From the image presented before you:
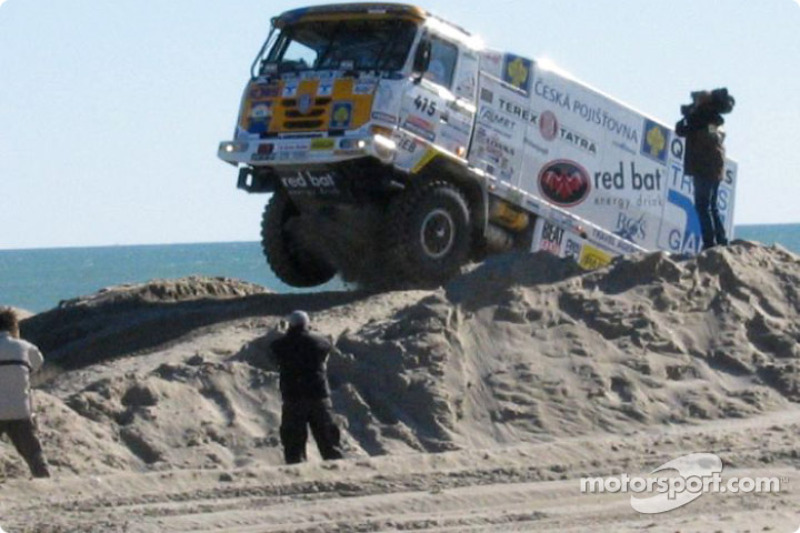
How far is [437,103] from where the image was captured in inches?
739

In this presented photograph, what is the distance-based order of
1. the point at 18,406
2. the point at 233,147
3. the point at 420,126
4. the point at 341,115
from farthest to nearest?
the point at 233,147
the point at 420,126
the point at 341,115
the point at 18,406

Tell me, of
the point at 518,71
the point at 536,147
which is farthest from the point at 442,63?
the point at 536,147

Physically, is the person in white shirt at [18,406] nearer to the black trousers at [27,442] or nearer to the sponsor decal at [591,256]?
the black trousers at [27,442]

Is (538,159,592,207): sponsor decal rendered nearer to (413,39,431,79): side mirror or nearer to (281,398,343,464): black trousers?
(413,39,431,79): side mirror

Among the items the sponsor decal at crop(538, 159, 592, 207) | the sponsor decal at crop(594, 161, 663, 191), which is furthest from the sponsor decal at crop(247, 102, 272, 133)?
the sponsor decal at crop(594, 161, 663, 191)

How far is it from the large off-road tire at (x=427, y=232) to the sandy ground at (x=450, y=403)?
620mm

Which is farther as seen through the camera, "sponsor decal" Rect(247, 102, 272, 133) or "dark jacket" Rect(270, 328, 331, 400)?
"sponsor decal" Rect(247, 102, 272, 133)

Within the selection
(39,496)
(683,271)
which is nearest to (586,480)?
(39,496)

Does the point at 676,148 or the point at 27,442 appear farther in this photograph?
the point at 676,148

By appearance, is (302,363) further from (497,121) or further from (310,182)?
(497,121)

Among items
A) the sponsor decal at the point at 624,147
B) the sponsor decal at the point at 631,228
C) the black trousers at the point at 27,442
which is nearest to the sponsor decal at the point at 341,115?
the sponsor decal at the point at 624,147

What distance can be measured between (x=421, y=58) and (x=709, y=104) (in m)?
2.99

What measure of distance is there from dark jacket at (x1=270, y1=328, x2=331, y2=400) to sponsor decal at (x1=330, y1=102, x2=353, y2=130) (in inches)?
199

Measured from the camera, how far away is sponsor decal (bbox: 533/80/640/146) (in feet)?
66.1
